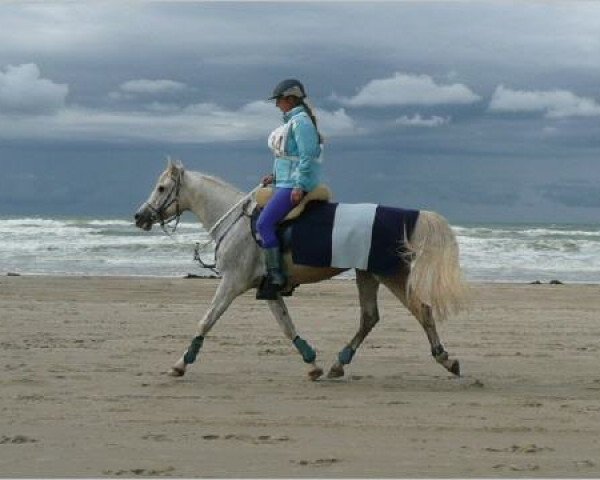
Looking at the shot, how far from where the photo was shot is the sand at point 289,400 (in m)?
5.56

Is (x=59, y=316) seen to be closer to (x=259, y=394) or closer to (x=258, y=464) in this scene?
(x=259, y=394)

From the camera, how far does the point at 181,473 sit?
5262mm

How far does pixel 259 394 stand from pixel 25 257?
2365cm

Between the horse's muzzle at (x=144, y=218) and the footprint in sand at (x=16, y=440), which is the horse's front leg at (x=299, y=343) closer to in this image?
the horse's muzzle at (x=144, y=218)

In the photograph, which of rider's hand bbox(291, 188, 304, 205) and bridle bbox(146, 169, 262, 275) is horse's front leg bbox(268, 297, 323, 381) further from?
rider's hand bbox(291, 188, 304, 205)

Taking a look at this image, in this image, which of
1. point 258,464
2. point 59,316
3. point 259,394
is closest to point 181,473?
point 258,464

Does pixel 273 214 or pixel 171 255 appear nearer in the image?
pixel 273 214

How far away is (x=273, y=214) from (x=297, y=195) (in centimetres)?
26

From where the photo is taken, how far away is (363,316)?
28.1 feet

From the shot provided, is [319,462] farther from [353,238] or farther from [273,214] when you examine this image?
[273,214]

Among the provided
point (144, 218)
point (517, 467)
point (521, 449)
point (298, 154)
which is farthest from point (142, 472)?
point (144, 218)

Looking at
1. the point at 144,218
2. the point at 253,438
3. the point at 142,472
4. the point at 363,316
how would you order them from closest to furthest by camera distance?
the point at 142,472 < the point at 253,438 < the point at 363,316 < the point at 144,218

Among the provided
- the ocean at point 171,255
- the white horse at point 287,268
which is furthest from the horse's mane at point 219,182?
the ocean at point 171,255

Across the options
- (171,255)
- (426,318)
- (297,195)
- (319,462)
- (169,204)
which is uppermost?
(297,195)
